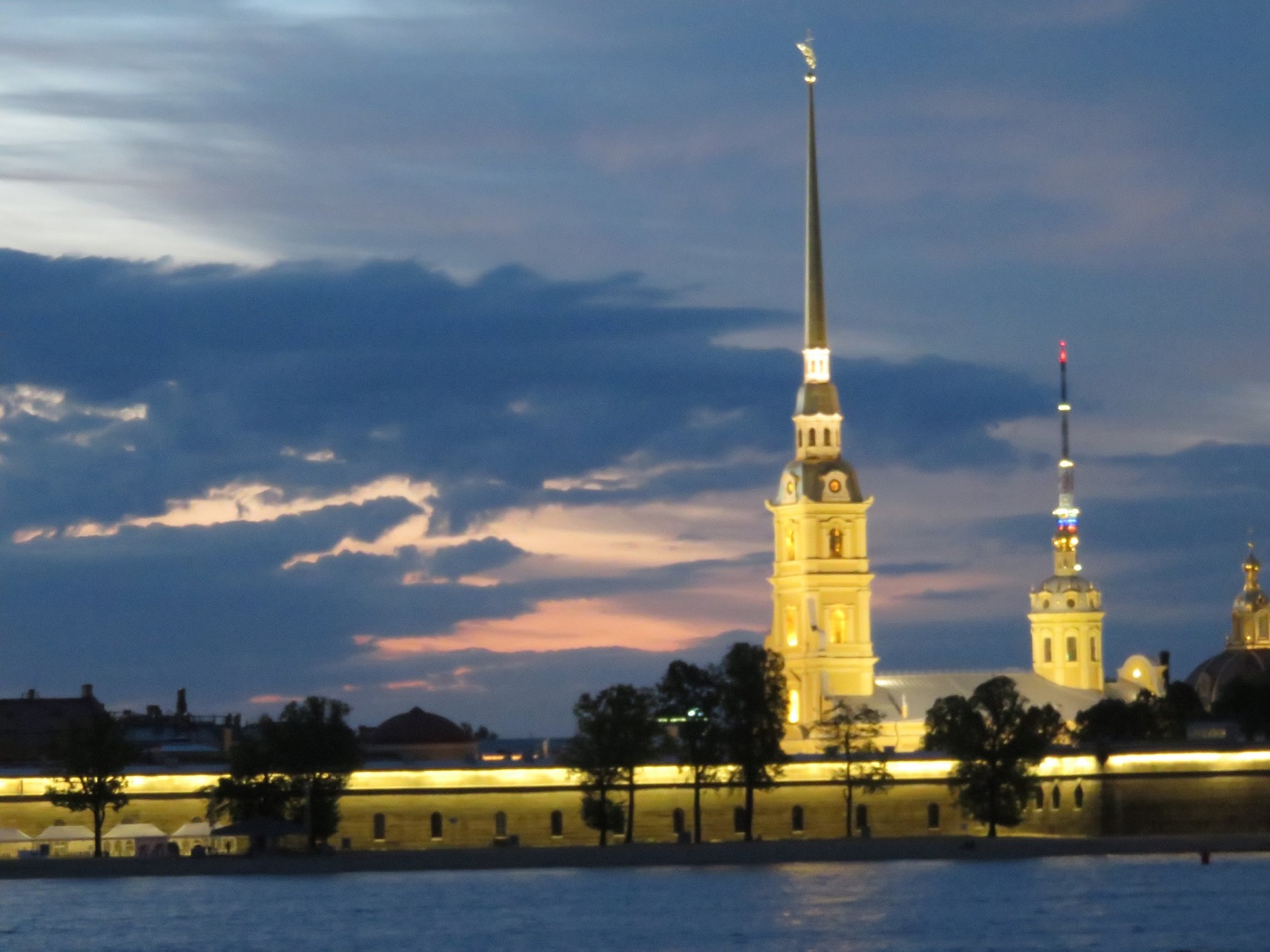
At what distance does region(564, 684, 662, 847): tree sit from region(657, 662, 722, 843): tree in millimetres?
1305

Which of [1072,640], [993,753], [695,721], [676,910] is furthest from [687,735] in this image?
[1072,640]

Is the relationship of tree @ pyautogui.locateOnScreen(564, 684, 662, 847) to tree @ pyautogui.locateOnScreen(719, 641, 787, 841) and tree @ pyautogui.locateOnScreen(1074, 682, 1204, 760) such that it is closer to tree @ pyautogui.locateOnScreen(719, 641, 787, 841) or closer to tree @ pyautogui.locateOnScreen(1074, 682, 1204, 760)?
tree @ pyautogui.locateOnScreen(719, 641, 787, 841)

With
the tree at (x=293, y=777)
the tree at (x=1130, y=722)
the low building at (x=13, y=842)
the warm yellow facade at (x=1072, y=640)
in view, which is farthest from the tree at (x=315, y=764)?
the warm yellow facade at (x=1072, y=640)

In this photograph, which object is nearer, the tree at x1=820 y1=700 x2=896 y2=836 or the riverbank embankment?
the riverbank embankment

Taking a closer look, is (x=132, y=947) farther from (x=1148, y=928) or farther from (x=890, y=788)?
(x=890, y=788)

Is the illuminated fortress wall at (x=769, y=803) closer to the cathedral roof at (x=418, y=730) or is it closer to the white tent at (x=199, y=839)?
the white tent at (x=199, y=839)

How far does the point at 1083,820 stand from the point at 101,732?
150 feet

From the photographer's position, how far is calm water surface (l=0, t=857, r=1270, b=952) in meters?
89.1

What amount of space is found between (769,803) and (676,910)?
125ft

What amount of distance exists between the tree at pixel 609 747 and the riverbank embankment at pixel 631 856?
5.87ft

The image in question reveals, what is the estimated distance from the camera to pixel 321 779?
127m

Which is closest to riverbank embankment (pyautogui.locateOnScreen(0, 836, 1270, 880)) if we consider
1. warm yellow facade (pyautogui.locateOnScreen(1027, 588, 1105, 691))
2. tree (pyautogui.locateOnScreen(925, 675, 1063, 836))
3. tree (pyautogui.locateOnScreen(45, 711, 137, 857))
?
tree (pyautogui.locateOnScreen(925, 675, 1063, 836))

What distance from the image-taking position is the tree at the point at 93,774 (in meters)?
125

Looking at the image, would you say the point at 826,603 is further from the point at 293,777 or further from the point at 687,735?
the point at 293,777
